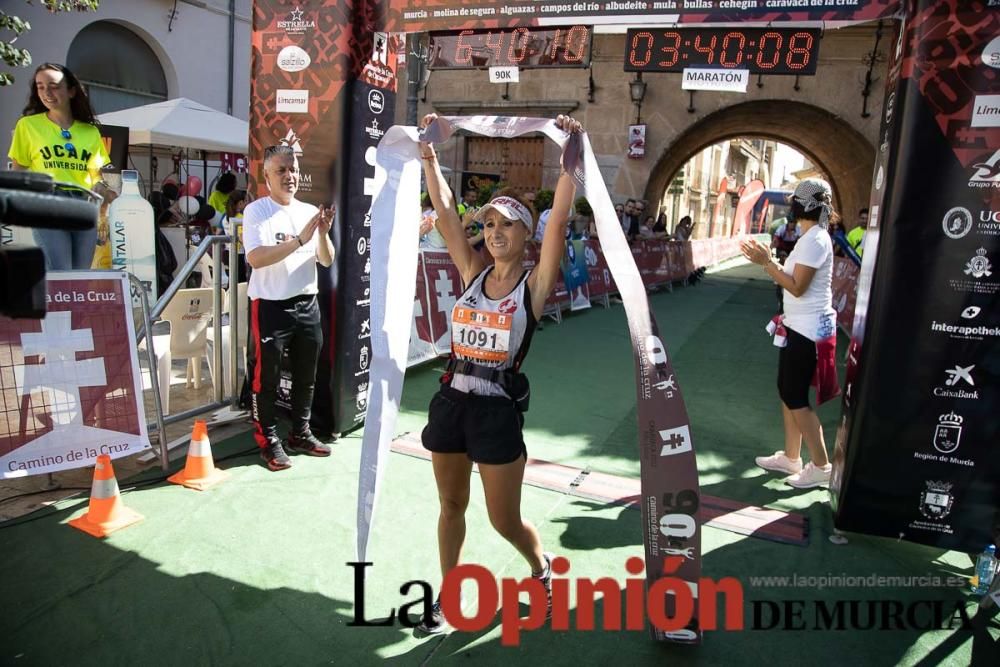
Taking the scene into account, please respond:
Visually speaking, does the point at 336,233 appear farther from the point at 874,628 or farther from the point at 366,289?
the point at 874,628

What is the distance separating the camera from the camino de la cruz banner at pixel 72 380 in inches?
145

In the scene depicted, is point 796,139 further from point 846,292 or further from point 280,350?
point 280,350

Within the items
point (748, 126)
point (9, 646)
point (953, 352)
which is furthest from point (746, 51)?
point (748, 126)

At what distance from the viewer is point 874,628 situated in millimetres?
3129

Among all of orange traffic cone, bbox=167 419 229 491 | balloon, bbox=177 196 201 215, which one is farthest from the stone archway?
orange traffic cone, bbox=167 419 229 491

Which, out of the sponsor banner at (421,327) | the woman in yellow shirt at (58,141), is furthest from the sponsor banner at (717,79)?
the woman in yellow shirt at (58,141)

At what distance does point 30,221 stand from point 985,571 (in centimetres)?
439

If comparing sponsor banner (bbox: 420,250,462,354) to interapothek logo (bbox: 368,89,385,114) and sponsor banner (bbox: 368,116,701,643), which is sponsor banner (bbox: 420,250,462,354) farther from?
sponsor banner (bbox: 368,116,701,643)

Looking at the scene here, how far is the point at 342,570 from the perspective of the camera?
3338 mm

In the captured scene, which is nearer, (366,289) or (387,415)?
(387,415)

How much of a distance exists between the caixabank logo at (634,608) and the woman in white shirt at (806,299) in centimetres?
142

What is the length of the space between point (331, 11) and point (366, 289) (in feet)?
6.59

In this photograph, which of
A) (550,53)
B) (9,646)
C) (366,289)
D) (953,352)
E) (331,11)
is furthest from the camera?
(550,53)

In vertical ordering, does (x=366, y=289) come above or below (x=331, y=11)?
below
